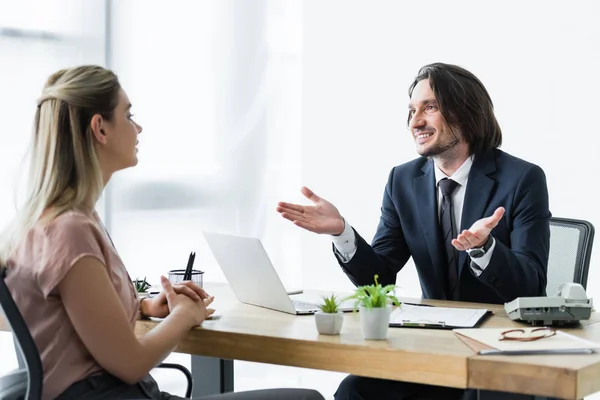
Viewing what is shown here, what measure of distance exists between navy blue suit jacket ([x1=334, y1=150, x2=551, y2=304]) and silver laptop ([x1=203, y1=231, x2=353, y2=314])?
0.44 m

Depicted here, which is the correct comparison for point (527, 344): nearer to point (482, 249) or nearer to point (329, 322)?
point (329, 322)

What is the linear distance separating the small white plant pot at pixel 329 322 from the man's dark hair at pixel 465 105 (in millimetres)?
1112

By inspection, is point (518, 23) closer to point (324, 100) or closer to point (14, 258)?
point (324, 100)

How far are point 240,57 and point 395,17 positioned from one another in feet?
2.99

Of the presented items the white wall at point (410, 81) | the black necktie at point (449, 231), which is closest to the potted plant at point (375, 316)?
the black necktie at point (449, 231)

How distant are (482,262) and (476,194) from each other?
0.38m

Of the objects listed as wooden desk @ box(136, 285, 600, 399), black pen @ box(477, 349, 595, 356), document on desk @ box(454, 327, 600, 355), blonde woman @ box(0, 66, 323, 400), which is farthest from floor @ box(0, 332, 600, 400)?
black pen @ box(477, 349, 595, 356)

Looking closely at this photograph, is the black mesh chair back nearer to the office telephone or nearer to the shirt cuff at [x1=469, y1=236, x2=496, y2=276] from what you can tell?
the office telephone

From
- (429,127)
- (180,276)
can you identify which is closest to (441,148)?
(429,127)

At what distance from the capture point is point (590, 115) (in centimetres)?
417

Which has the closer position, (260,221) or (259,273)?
(259,273)

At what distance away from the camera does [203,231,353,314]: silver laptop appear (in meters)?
2.15

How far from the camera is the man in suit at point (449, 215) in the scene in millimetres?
2389

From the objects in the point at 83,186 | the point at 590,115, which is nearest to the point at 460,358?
the point at 83,186
